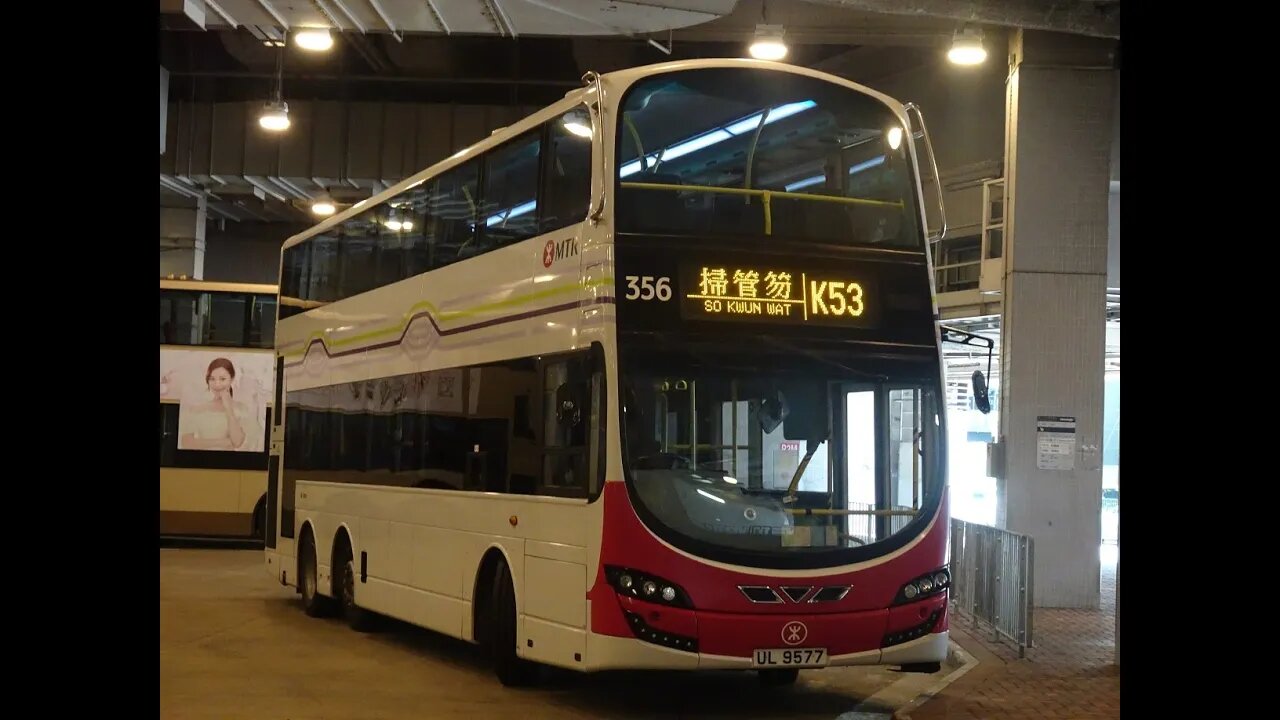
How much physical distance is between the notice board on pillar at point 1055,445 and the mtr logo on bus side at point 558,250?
26.7 ft

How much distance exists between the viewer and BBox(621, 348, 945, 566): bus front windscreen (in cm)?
974

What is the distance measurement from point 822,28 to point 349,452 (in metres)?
7.65

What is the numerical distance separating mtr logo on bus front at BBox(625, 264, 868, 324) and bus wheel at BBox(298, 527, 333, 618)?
25.9 feet

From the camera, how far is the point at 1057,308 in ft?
56.0

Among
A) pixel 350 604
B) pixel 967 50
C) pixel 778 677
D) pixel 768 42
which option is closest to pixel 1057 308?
pixel 967 50

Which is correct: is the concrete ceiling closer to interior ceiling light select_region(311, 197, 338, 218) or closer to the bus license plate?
interior ceiling light select_region(311, 197, 338, 218)

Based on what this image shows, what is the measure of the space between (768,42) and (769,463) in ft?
24.8

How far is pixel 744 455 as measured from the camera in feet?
32.3

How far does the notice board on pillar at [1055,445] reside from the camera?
16.9 metres

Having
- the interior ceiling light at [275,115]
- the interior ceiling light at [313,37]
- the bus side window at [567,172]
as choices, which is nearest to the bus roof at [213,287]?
the interior ceiling light at [275,115]

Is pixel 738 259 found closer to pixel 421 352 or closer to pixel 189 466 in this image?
pixel 421 352

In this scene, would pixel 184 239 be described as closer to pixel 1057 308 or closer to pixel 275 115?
pixel 275 115

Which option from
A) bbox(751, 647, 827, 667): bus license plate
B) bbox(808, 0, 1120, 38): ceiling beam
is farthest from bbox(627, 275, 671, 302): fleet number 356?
bbox(808, 0, 1120, 38): ceiling beam
